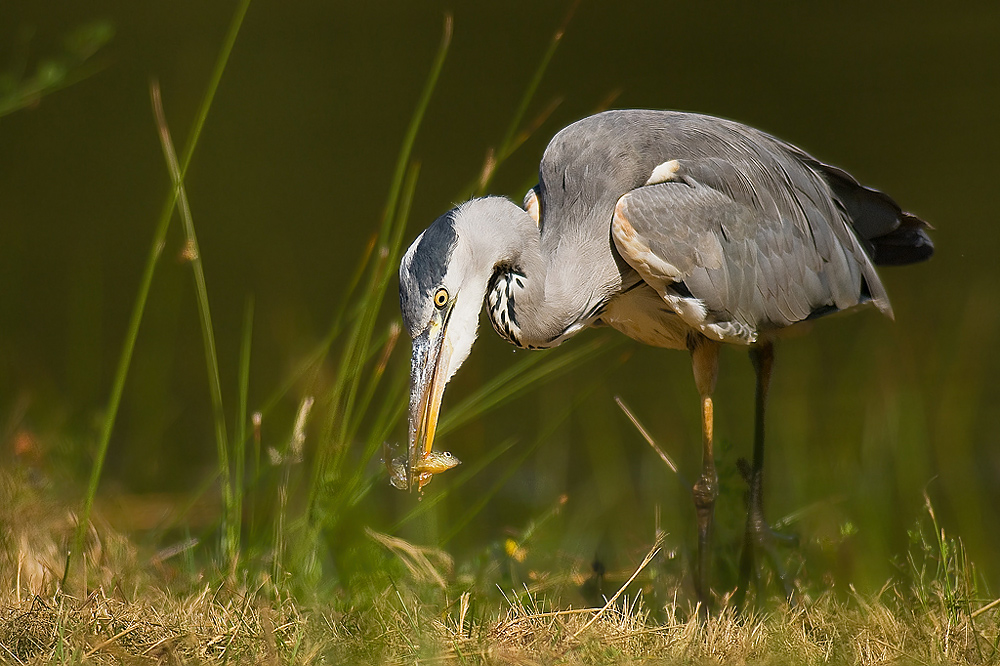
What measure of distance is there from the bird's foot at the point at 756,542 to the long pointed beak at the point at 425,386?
1447 millimetres

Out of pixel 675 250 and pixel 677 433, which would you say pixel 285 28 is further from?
pixel 675 250

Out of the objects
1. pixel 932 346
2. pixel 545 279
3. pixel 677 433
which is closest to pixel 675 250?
pixel 545 279

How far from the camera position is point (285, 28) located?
10141 mm

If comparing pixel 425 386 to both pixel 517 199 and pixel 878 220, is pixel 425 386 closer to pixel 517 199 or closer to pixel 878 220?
pixel 517 199

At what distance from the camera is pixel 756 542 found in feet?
13.3

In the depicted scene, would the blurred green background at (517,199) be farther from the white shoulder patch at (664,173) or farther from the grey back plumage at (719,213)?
the white shoulder patch at (664,173)

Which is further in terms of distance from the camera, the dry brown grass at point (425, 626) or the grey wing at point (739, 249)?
the grey wing at point (739, 249)

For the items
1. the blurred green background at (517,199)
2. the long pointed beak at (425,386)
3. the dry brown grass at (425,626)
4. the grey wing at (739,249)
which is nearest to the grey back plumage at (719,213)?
the grey wing at (739,249)

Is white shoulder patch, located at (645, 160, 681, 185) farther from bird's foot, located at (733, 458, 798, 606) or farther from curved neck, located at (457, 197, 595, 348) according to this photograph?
bird's foot, located at (733, 458, 798, 606)

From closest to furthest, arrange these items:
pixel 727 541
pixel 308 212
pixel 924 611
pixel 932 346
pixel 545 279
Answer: pixel 924 611
pixel 545 279
pixel 727 541
pixel 932 346
pixel 308 212

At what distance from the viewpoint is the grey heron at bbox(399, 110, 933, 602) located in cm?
323

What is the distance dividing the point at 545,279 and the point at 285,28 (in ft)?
24.5

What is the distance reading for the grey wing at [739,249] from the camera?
3549 mm

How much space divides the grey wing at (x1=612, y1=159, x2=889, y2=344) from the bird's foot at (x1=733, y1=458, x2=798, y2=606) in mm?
626
